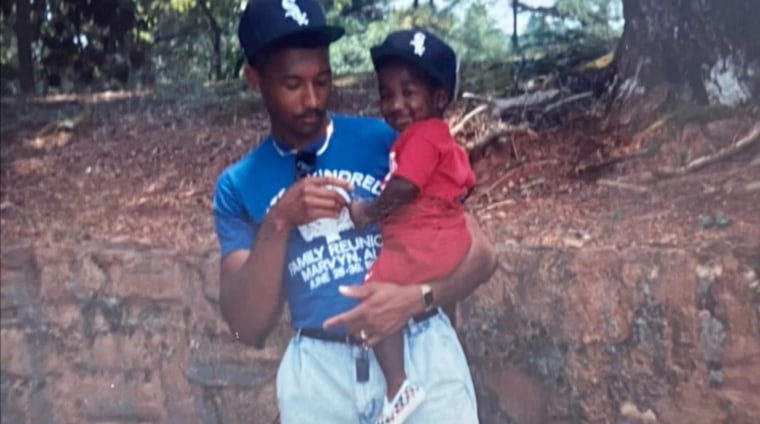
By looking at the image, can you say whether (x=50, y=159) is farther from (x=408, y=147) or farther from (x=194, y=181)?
(x=408, y=147)

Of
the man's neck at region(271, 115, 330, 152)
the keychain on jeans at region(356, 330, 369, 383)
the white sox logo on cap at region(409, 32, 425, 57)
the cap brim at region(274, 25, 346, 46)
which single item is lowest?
the keychain on jeans at region(356, 330, 369, 383)

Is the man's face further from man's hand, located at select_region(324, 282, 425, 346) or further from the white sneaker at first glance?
the white sneaker

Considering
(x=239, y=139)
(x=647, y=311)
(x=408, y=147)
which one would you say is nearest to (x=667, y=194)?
(x=647, y=311)

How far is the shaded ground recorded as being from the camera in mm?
2855

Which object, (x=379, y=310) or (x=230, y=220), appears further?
(x=230, y=220)

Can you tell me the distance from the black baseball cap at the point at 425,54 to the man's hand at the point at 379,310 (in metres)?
0.43

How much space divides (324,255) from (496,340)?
44cm

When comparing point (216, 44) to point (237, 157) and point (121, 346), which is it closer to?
point (237, 157)

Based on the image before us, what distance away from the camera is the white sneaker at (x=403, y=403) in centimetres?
280

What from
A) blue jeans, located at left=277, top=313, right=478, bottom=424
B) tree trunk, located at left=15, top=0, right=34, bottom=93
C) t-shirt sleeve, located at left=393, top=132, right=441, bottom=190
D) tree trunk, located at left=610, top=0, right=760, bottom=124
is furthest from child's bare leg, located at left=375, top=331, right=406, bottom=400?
tree trunk, located at left=15, top=0, right=34, bottom=93

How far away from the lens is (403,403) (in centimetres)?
280

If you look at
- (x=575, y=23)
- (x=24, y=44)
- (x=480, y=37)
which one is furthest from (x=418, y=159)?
(x=24, y=44)

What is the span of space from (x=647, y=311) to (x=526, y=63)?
634 mm

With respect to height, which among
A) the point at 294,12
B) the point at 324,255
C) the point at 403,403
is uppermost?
the point at 294,12
